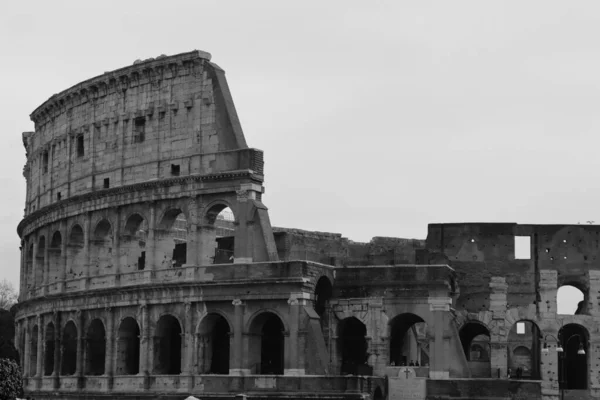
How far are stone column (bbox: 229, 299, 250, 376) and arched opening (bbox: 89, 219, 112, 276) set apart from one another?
876cm

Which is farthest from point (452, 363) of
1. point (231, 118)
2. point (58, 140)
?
point (58, 140)

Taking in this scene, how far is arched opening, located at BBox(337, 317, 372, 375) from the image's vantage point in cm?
5131

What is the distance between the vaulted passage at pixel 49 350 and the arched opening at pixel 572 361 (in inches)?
895

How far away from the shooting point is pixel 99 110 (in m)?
56.6

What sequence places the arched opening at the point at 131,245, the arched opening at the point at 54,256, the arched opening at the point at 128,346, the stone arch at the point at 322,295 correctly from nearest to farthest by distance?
1. the stone arch at the point at 322,295
2. the arched opening at the point at 128,346
3. the arched opening at the point at 131,245
4. the arched opening at the point at 54,256

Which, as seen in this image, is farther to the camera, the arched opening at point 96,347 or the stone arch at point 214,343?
the arched opening at point 96,347

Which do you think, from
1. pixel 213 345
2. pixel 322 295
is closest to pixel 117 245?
pixel 213 345

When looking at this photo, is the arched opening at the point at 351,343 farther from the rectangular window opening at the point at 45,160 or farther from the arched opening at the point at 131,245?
the rectangular window opening at the point at 45,160

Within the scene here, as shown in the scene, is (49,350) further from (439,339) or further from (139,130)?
(439,339)

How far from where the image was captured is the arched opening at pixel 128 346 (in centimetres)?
5356

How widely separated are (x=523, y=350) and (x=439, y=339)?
18.8 meters

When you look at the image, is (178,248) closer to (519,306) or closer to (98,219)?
(98,219)

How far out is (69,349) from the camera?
5762cm

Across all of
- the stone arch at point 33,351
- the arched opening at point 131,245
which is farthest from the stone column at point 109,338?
the stone arch at point 33,351
